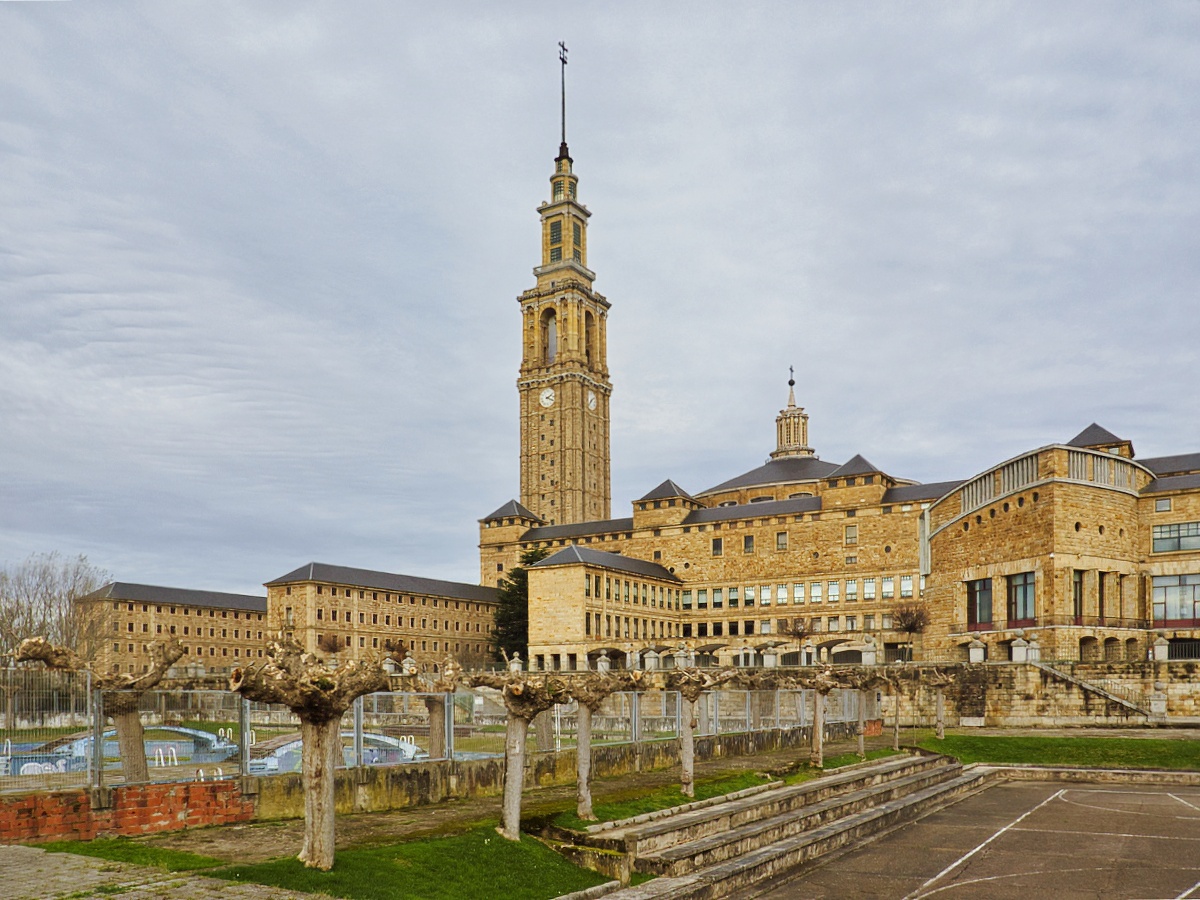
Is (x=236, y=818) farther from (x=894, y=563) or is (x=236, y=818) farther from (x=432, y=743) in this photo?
(x=894, y=563)

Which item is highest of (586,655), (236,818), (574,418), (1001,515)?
(574,418)

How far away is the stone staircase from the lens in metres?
15.4

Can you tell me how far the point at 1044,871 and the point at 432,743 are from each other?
11232mm

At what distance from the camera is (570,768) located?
910 inches

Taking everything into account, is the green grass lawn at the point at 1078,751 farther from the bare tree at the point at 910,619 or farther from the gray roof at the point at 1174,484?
the bare tree at the point at 910,619

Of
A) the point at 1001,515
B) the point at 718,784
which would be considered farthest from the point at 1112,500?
the point at 718,784

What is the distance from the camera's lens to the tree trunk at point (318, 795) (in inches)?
497

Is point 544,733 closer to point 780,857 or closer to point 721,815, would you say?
point 721,815

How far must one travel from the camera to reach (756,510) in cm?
9500

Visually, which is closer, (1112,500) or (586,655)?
(1112,500)

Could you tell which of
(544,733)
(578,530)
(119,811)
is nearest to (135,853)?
(119,811)

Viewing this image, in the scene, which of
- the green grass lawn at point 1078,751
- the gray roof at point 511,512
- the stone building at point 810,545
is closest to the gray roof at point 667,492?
the stone building at point 810,545

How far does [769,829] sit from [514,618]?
251 ft

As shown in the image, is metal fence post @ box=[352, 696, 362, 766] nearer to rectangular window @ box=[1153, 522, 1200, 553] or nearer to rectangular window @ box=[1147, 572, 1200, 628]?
rectangular window @ box=[1147, 572, 1200, 628]
